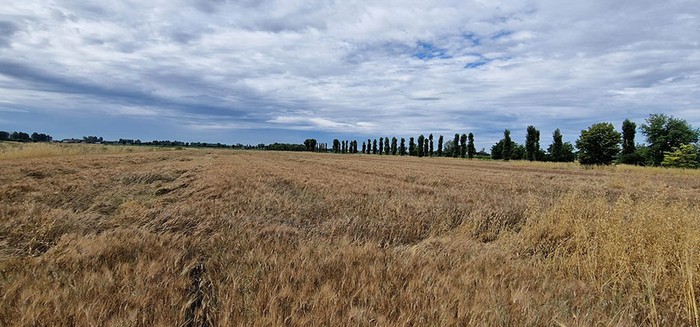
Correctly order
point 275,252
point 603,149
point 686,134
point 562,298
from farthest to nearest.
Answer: point 686,134 < point 603,149 < point 275,252 < point 562,298

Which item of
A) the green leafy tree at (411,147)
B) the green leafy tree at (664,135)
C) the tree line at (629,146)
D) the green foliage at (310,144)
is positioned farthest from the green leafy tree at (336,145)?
the green leafy tree at (664,135)

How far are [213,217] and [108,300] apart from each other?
11.0ft

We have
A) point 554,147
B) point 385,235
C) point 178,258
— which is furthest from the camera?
point 554,147

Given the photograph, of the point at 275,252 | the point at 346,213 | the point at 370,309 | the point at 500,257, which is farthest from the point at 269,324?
the point at 346,213

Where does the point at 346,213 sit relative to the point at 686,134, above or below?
below

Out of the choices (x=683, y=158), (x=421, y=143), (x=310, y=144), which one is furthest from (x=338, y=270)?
(x=310, y=144)

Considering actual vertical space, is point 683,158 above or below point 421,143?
below

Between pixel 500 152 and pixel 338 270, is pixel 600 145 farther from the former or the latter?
pixel 338 270

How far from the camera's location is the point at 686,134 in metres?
63.5

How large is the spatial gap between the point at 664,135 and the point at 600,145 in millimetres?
24426

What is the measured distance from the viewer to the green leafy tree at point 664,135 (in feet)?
211

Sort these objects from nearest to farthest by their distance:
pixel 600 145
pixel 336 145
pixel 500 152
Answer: pixel 600 145, pixel 500 152, pixel 336 145

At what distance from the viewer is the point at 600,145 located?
55.2m

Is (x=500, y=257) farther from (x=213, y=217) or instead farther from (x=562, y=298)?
(x=213, y=217)
